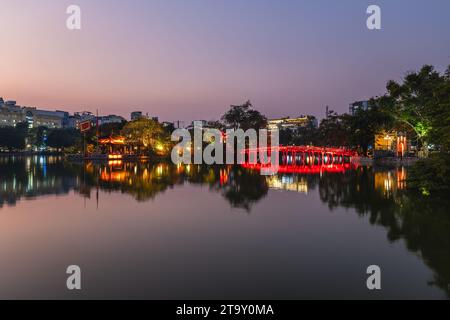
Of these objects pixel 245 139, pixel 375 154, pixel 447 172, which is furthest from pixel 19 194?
pixel 245 139

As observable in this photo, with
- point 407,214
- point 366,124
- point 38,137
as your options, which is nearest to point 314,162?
point 366,124

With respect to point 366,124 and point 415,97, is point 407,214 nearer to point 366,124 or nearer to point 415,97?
point 415,97

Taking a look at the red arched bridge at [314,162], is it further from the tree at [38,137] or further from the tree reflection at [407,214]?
the tree at [38,137]

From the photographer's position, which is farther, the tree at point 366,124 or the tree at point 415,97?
the tree at point 366,124

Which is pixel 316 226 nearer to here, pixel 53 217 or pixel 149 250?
pixel 149 250

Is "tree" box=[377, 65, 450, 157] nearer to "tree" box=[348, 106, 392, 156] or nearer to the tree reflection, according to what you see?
"tree" box=[348, 106, 392, 156]

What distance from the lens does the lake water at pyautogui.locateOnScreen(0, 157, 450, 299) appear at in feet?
17.5

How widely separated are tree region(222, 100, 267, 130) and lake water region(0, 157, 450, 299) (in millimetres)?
45382

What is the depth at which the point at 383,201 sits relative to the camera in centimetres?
1257

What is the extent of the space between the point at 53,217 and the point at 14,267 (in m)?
4.34

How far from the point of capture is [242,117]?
59.6m

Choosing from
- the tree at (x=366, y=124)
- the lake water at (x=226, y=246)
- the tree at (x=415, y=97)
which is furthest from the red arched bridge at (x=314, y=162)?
the lake water at (x=226, y=246)

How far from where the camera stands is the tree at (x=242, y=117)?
59.1 meters

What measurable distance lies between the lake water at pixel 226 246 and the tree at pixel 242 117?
4538cm
